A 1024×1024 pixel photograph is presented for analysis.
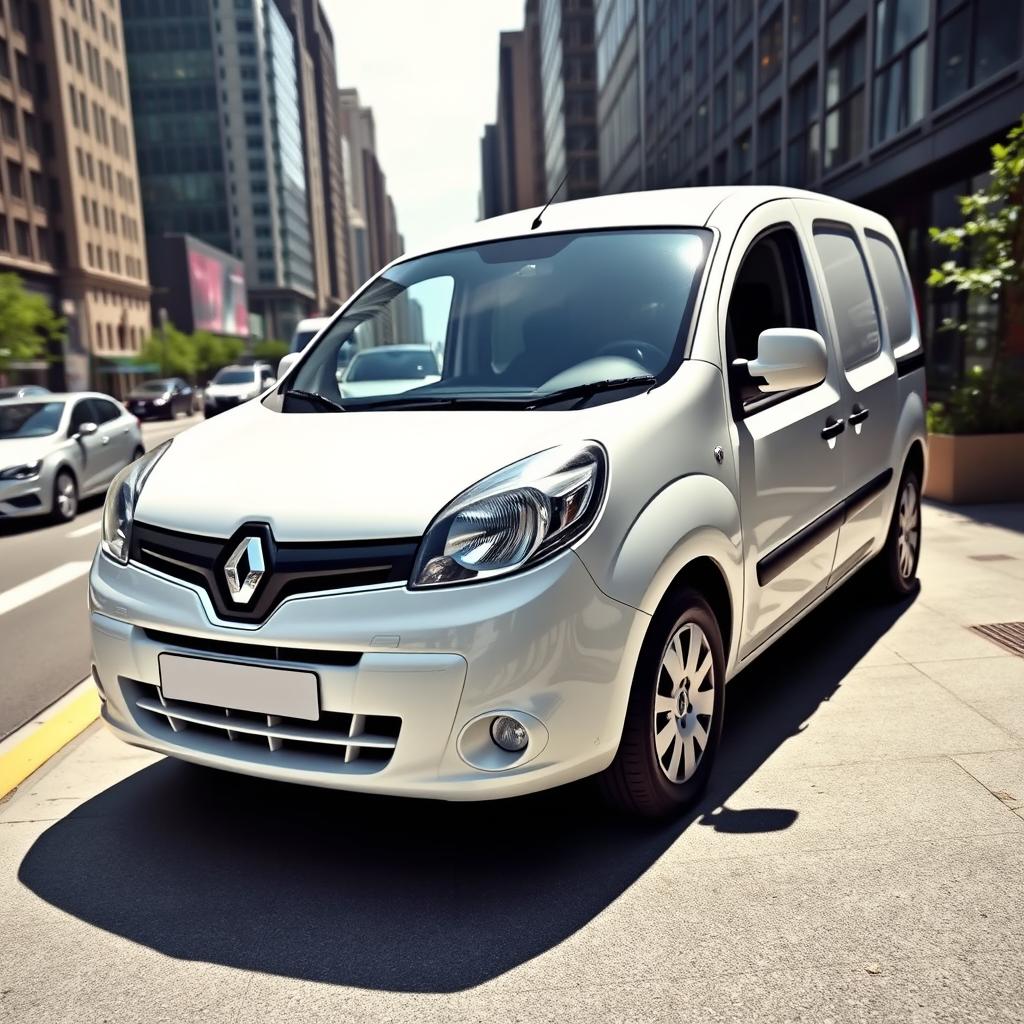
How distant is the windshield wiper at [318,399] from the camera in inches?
134

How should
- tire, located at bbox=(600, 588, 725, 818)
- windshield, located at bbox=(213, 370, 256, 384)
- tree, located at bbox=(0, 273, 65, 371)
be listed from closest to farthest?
tire, located at bbox=(600, 588, 725, 818), windshield, located at bbox=(213, 370, 256, 384), tree, located at bbox=(0, 273, 65, 371)

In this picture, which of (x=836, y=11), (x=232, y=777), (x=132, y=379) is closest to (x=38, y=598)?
(x=232, y=777)

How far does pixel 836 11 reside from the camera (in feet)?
65.0

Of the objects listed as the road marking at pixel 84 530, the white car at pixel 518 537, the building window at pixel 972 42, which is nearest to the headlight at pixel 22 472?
the road marking at pixel 84 530

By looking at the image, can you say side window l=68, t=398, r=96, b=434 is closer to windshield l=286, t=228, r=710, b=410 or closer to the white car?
windshield l=286, t=228, r=710, b=410

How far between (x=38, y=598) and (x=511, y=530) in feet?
18.2

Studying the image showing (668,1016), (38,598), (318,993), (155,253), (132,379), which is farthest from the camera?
(155,253)

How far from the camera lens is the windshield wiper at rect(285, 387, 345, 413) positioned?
134 inches

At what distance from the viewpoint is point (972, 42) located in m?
14.1

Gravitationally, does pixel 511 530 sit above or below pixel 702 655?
above

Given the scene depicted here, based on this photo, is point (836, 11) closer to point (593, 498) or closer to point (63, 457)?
point (63, 457)

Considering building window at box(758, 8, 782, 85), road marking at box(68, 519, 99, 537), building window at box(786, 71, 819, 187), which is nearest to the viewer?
road marking at box(68, 519, 99, 537)

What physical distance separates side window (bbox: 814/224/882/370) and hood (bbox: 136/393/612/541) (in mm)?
1794

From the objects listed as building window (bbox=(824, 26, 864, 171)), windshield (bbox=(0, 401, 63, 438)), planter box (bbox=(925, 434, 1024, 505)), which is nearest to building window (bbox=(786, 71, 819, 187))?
building window (bbox=(824, 26, 864, 171))
